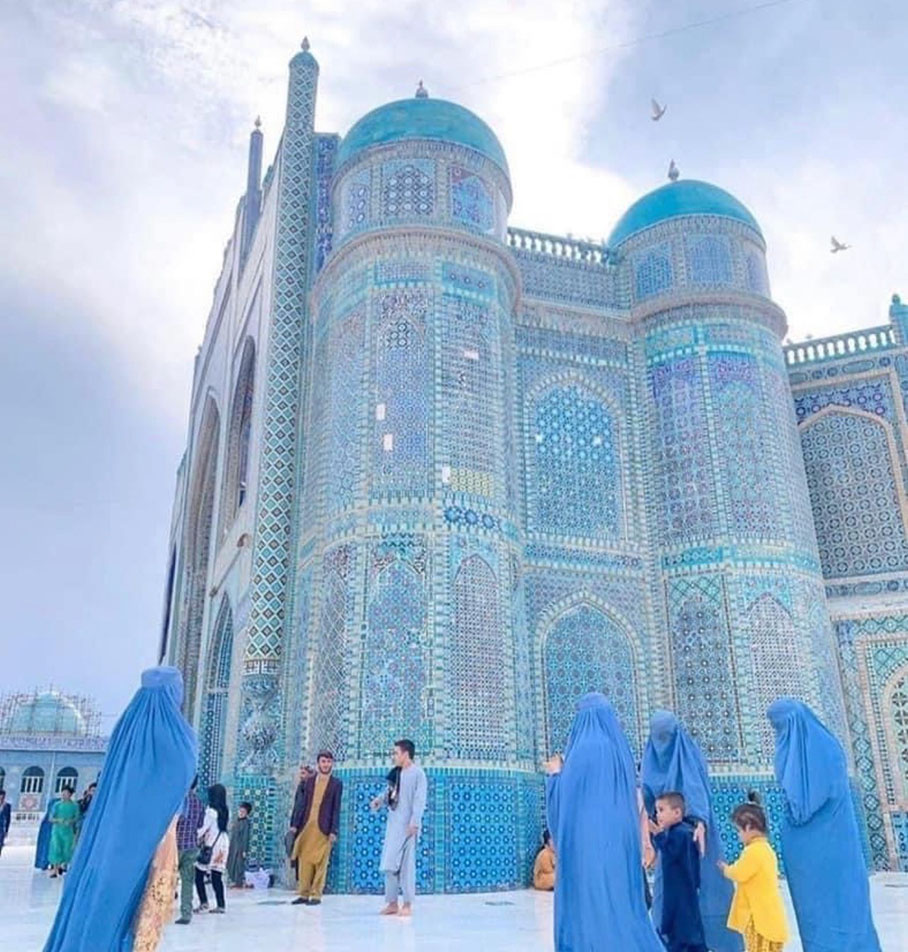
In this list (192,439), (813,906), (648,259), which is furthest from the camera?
A: (192,439)

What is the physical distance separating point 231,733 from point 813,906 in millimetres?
7281

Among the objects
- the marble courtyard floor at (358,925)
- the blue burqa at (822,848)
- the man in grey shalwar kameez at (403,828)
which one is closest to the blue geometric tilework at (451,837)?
the marble courtyard floor at (358,925)

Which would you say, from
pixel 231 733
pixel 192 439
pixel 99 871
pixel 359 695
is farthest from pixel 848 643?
pixel 192 439

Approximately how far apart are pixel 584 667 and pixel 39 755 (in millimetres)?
30248

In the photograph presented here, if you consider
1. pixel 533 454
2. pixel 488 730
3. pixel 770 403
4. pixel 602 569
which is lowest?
pixel 488 730

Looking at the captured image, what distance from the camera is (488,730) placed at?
793cm

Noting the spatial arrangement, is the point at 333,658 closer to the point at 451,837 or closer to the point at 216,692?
the point at 451,837

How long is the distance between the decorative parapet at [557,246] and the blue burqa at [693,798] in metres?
7.75

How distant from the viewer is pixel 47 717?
36094 millimetres

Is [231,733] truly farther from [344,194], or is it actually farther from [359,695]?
[344,194]

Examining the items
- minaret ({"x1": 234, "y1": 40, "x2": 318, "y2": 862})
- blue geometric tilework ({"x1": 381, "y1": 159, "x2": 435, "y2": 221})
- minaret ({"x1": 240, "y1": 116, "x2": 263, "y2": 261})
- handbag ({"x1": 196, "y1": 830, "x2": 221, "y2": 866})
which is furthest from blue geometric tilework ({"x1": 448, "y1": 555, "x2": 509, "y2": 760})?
minaret ({"x1": 240, "y1": 116, "x2": 263, "y2": 261})

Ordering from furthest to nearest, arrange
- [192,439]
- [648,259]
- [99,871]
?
1. [192,439]
2. [648,259]
3. [99,871]

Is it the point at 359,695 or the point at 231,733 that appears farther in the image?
the point at 231,733

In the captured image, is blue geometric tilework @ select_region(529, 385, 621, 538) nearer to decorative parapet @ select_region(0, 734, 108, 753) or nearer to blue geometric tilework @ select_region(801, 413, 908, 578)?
blue geometric tilework @ select_region(801, 413, 908, 578)
